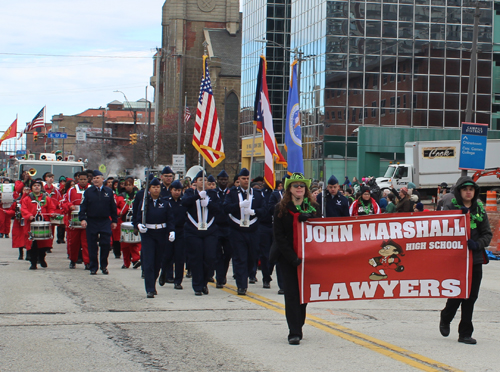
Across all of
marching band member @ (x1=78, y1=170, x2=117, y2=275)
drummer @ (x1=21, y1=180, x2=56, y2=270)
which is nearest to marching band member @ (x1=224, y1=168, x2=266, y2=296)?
marching band member @ (x1=78, y1=170, x2=117, y2=275)

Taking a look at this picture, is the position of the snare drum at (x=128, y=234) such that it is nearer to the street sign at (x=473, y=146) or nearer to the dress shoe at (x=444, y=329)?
the dress shoe at (x=444, y=329)

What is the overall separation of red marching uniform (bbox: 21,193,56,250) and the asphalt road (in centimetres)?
265

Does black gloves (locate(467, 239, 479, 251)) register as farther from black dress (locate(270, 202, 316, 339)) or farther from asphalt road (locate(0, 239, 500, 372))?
black dress (locate(270, 202, 316, 339))

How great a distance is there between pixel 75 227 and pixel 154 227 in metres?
3.92

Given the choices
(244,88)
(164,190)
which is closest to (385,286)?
(164,190)

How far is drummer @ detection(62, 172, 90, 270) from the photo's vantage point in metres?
14.5

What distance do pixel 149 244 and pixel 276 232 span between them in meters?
4.11

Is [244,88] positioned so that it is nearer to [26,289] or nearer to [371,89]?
[371,89]

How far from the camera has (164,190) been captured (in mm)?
12328

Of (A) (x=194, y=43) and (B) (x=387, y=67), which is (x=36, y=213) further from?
(A) (x=194, y=43)

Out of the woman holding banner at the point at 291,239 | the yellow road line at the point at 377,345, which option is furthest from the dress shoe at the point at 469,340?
the woman holding banner at the point at 291,239

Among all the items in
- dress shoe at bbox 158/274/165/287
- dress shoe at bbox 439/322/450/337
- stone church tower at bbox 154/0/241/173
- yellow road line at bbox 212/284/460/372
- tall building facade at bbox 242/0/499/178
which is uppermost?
stone church tower at bbox 154/0/241/173

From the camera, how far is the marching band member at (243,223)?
1134 cm

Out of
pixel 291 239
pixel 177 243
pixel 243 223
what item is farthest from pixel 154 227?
pixel 291 239
